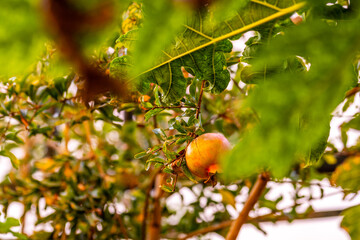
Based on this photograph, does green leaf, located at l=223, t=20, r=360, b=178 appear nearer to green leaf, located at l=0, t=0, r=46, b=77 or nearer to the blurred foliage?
the blurred foliage

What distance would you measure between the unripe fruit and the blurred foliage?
29mm

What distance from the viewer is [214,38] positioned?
16.4 inches

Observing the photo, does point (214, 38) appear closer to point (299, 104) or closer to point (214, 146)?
point (214, 146)

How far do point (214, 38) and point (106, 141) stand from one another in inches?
42.1

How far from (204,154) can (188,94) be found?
0.16 meters

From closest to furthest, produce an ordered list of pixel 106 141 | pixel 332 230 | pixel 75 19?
pixel 75 19 < pixel 106 141 < pixel 332 230

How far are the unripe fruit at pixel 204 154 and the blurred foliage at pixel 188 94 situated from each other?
0.03 m

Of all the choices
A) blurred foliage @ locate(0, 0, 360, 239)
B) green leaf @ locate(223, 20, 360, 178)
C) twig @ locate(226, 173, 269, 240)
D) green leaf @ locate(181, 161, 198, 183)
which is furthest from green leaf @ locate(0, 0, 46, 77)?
twig @ locate(226, 173, 269, 240)

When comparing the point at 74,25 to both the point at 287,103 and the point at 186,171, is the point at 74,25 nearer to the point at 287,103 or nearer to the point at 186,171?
the point at 287,103

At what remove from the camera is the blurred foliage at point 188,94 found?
155mm

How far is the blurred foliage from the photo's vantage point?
16 centimetres

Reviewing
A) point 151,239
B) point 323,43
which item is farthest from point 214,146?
point 151,239

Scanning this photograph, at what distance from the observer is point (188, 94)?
0.60 m

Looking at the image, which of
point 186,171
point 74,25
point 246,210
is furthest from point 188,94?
point 74,25
